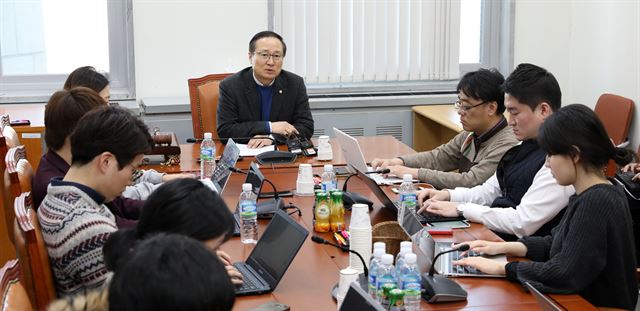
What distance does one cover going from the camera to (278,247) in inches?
105

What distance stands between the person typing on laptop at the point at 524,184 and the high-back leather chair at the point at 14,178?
1463 mm

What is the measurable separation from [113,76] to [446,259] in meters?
3.87

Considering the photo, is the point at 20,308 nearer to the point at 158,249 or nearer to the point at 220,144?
the point at 158,249

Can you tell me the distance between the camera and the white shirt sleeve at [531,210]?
10.2 feet

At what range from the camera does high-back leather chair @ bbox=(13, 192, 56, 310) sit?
2.34 m

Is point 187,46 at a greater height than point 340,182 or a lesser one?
greater

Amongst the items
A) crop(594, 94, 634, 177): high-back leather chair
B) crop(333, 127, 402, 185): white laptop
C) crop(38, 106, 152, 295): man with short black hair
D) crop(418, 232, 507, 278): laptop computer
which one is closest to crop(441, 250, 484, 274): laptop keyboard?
crop(418, 232, 507, 278): laptop computer

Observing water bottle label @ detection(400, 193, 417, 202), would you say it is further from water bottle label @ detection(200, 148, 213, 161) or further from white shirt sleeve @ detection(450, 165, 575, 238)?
water bottle label @ detection(200, 148, 213, 161)

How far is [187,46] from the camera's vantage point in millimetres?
6047

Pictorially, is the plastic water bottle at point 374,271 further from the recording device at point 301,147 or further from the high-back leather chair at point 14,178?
the recording device at point 301,147

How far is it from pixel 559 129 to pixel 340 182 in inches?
55.8

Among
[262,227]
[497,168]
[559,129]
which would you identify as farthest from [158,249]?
[497,168]

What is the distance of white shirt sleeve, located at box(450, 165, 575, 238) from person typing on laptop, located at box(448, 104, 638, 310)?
0.29m

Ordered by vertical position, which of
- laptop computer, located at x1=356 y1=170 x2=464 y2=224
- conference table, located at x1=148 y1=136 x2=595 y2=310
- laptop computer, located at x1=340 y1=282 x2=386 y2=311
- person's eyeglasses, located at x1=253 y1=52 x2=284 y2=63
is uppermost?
person's eyeglasses, located at x1=253 y1=52 x2=284 y2=63
